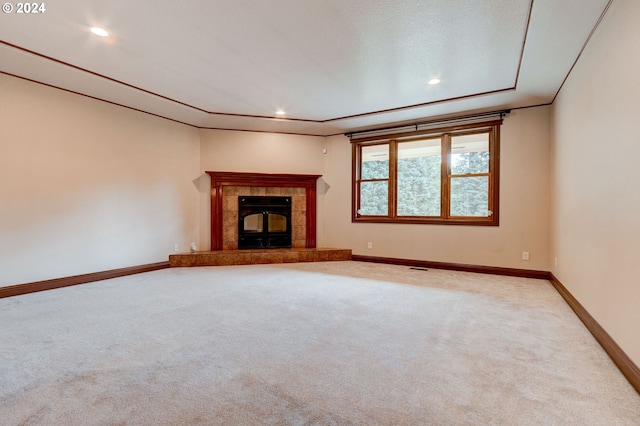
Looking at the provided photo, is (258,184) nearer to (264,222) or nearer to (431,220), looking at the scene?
(264,222)

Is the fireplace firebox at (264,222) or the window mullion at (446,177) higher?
the window mullion at (446,177)

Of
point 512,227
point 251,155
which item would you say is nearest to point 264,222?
point 251,155

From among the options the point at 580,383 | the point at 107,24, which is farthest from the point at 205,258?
the point at 580,383

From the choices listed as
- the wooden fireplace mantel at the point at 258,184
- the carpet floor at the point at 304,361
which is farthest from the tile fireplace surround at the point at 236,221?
the carpet floor at the point at 304,361

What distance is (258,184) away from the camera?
6.04 metres

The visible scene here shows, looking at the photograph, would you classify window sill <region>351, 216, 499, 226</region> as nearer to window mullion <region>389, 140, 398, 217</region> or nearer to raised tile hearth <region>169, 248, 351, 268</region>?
window mullion <region>389, 140, 398, 217</region>

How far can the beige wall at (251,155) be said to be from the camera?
19.2 feet

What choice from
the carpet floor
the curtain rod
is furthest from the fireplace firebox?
the carpet floor

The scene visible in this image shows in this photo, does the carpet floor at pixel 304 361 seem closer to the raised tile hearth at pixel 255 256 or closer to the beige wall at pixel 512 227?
the beige wall at pixel 512 227

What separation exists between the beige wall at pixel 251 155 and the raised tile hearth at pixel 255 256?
477 millimetres

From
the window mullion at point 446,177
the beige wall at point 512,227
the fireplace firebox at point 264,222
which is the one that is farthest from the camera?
the fireplace firebox at point 264,222

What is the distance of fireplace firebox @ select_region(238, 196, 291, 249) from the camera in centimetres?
602

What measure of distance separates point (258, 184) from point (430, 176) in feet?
10.5

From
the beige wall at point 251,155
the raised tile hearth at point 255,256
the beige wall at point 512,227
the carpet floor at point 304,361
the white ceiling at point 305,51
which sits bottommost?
the carpet floor at point 304,361
